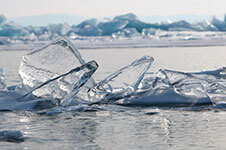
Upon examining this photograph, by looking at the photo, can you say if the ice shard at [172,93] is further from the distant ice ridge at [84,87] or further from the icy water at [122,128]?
the icy water at [122,128]

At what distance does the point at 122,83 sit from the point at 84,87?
48 centimetres

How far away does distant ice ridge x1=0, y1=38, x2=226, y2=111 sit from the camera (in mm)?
5535

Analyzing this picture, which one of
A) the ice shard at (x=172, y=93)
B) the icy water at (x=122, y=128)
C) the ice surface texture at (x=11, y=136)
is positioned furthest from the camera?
the ice shard at (x=172, y=93)

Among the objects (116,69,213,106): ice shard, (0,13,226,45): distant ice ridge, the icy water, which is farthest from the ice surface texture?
(0,13,226,45): distant ice ridge

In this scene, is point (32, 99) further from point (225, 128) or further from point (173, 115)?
point (225, 128)

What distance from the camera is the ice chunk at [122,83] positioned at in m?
5.83

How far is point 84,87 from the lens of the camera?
5.97 metres

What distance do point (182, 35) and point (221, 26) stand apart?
344 centimetres

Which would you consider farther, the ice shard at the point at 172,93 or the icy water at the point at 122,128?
the ice shard at the point at 172,93

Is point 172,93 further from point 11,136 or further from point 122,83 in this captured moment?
point 11,136

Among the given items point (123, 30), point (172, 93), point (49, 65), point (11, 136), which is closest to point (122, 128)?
point (11, 136)

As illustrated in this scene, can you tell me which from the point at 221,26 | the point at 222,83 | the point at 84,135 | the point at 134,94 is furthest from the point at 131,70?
the point at 221,26

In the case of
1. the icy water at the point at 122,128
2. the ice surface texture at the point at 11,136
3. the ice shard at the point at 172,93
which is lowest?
the ice shard at the point at 172,93

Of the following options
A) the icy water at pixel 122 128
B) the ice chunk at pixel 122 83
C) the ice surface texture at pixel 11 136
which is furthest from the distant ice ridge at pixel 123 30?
the ice surface texture at pixel 11 136
